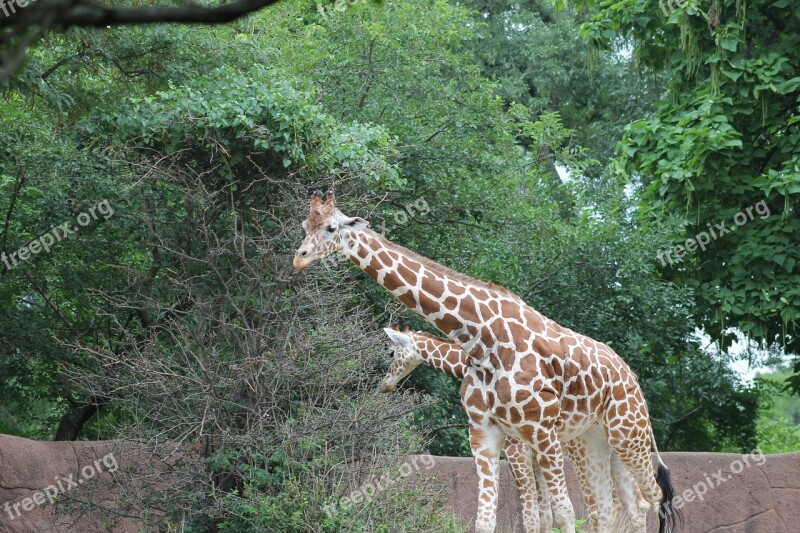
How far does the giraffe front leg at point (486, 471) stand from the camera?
8305 mm

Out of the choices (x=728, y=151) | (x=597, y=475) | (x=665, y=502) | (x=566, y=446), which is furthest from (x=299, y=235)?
(x=728, y=151)

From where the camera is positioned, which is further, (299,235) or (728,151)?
(728,151)

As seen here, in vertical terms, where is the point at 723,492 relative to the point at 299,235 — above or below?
below

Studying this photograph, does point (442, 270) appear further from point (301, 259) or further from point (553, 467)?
point (553, 467)

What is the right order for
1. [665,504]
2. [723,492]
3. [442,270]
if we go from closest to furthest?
1. [442,270]
2. [665,504]
3. [723,492]

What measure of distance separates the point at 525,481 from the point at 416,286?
210 cm

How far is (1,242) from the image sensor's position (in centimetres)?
1202

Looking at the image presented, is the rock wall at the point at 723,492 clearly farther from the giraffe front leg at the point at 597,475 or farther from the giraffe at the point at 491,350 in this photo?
the giraffe at the point at 491,350

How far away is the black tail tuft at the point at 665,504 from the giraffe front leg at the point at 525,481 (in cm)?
153

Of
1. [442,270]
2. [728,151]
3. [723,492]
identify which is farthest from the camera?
[728,151]

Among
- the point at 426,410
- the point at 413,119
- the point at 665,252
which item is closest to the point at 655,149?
the point at 665,252

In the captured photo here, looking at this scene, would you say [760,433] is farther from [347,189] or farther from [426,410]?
[347,189]

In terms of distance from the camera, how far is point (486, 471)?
838 centimetres

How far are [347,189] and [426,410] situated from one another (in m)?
3.80
